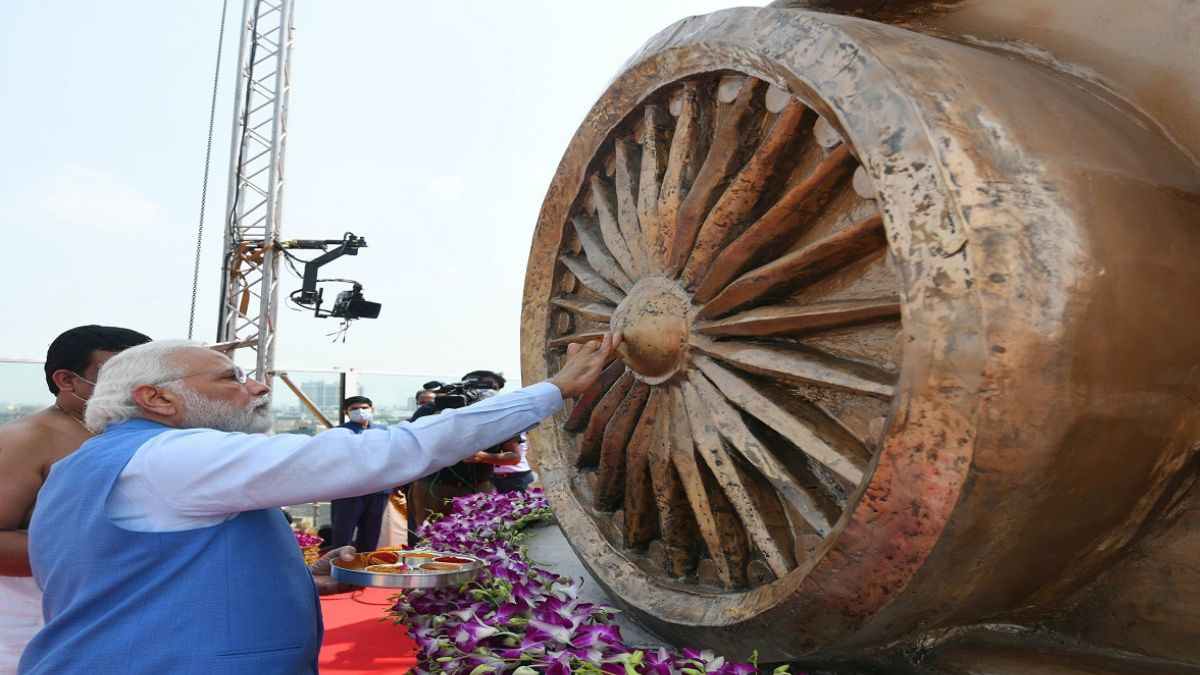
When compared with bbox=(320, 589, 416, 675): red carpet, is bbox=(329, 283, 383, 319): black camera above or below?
above

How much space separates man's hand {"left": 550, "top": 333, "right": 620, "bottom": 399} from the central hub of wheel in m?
0.06

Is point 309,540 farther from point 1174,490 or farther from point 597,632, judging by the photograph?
point 1174,490

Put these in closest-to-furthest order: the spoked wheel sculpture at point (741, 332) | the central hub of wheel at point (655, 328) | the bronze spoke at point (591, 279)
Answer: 1. the spoked wheel sculpture at point (741, 332)
2. the central hub of wheel at point (655, 328)
3. the bronze spoke at point (591, 279)

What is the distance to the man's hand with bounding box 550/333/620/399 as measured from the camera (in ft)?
7.24

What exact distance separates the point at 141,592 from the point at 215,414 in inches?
17.0

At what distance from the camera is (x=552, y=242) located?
2910mm

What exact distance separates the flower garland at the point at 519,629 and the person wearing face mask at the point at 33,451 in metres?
1.11

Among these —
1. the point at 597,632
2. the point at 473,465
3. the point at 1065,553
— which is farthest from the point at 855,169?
the point at 473,465

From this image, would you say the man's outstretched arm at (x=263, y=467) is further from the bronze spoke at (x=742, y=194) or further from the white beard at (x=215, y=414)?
the bronze spoke at (x=742, y=194)

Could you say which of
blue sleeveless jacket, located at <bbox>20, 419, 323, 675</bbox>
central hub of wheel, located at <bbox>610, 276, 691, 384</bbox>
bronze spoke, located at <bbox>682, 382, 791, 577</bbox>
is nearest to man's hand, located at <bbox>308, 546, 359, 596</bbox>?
blue sleeveless jacket, located at <bbox>20, 419, 323, 675</bbox>

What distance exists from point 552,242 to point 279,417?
6.84m

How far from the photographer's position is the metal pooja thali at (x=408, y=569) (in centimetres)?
253

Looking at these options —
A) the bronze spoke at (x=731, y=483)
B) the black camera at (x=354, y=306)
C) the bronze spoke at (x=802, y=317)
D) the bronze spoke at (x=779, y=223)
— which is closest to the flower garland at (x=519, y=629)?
the bronze spoke at (x=731, y=483)

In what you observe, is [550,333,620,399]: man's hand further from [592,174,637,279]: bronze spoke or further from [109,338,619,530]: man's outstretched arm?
[109,338,619,530]: man's outstretched arm
